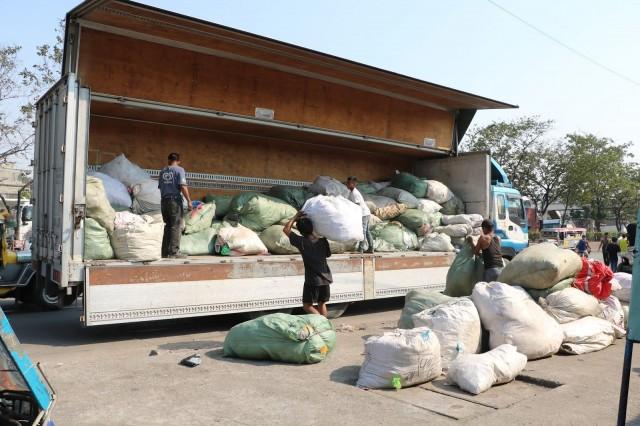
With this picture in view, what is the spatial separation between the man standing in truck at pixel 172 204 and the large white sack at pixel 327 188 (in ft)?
10.0

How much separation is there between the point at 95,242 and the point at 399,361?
355 cm

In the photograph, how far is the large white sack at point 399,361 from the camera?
4371mm

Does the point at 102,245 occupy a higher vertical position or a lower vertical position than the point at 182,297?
higher

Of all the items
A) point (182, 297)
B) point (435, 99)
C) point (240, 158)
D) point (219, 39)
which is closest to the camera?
point (182, 297)

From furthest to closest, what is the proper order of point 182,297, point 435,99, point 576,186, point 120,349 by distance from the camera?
1. point 576,186
2. point 435,99
3. point 182,297
4. point 120,349

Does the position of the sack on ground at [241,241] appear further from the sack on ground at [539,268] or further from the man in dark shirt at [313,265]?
the sack on ground at [539,268]

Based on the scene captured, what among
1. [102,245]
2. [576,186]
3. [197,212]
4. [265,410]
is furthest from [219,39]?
[576,186]

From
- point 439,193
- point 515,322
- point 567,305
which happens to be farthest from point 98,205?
point 439,193

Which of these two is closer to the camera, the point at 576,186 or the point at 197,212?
the point at 197,212

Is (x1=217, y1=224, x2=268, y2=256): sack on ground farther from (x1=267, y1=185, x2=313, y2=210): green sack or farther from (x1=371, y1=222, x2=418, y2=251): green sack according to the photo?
(x1=371, y1=222, x2=418, y2=251): green sack

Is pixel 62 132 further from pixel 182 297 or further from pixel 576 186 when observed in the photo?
pixel 576 186

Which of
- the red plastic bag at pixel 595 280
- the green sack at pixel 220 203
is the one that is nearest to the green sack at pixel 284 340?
the red plastic bag at pixel 595 280

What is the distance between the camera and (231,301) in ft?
22.1

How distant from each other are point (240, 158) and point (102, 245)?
3.80 m
